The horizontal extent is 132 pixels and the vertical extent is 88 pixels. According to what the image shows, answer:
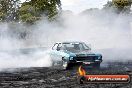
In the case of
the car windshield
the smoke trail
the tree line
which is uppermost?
the tree line

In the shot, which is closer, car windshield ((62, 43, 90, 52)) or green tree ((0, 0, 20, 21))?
car windshield ((62, 43, 90, 52))

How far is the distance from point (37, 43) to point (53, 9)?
2447cm

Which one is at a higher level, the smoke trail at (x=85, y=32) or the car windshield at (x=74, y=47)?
the smoke trail at (x=85, y=32)

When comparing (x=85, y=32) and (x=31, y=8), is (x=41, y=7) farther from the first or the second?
(x=85, y=32)

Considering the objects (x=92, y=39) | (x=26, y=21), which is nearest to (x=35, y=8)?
(x=26, y=21)

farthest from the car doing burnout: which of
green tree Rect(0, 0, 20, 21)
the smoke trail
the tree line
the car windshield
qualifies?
green tree Rect(0, 0, 20, 21)

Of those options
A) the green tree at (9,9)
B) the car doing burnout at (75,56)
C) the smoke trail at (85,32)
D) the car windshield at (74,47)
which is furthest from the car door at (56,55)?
the green tree at (9,9)

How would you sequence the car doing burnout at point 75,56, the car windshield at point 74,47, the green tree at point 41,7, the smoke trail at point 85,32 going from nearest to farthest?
the car doing burnout at point 75,56
the car windshield at point 74,47
the smoke trail at point 85,32
the green tree at point 41,7

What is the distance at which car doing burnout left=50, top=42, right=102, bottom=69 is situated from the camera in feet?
56.6

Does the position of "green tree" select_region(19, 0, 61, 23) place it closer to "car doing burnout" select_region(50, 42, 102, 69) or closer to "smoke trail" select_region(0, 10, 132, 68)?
A: "smoke trail" select_region(0, 10, 132, 68)

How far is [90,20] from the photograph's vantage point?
137ft

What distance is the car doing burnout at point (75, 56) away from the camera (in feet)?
56.6

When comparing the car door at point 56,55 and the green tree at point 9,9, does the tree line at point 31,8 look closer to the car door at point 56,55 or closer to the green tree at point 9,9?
the green tree at point 9,9

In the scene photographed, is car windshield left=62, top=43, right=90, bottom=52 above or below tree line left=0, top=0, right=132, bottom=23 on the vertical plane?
below
